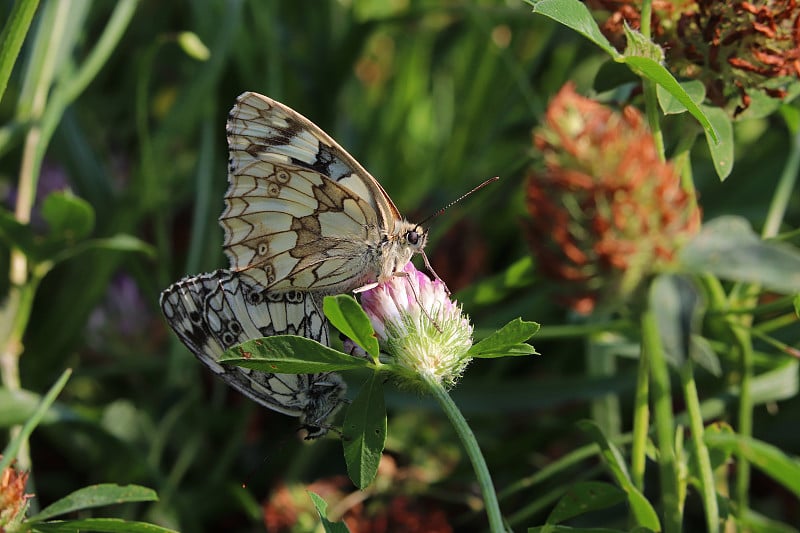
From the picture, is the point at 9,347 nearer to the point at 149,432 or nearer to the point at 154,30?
the point at 149,432

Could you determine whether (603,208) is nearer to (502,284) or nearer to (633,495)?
(633,495)

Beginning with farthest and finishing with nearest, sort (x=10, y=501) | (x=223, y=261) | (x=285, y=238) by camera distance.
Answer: (x=223, y=261)
(x=285, y=238)
(x=10, y=501)

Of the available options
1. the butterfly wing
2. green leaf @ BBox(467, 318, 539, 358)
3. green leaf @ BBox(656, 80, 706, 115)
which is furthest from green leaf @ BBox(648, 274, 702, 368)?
the butterfly wing

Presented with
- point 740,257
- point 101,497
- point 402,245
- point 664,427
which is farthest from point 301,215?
point 740,257

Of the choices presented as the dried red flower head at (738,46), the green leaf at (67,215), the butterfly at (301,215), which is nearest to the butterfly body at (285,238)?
the butterfly at (301,215)

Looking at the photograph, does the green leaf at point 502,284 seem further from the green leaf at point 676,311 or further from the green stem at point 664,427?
the green leaf at point 676,311
